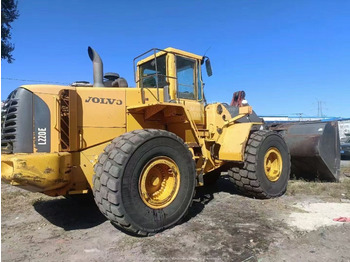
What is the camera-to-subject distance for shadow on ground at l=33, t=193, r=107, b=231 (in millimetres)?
5039

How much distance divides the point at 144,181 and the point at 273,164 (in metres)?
3.62

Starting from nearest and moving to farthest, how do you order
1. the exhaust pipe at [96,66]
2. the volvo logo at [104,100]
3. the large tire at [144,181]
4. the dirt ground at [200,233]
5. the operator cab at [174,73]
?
the dirt ground at [200,233], the large tire at [144,181], the volvo logo at [104,100], the exhaust pipe at [96,66], the operator cab at [174,73]

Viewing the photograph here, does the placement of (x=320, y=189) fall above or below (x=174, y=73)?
below

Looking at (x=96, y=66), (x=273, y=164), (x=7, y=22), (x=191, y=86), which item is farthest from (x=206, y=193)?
(x=7, y=22)

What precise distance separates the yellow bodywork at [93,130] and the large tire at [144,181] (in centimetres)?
3

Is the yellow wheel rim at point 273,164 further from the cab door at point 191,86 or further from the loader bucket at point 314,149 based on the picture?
the cab door at point 191,86

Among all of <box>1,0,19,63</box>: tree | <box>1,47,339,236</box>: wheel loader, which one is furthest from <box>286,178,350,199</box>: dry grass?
<box>1,0,19,63</box>: tree

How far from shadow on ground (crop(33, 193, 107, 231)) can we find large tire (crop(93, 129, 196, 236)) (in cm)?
107

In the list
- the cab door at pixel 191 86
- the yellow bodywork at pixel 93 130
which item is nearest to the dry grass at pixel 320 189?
the yellow bodywork at pixel 93 130

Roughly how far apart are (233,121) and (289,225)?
9.12ft

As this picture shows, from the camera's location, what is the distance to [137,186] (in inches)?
167

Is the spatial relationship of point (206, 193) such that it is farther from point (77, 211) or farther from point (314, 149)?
point (314, 149)

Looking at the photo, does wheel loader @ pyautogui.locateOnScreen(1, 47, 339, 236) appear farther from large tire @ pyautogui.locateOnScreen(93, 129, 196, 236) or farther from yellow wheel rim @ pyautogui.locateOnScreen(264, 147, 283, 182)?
yellow wheel rim @ pyautogui.locateOnScreen(264, 147, 283, 182)

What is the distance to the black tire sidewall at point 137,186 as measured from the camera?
4113mm
